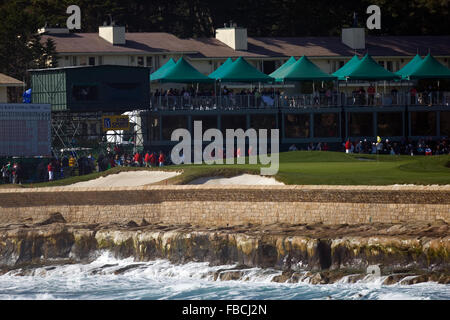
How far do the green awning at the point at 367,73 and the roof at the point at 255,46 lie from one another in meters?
13.9

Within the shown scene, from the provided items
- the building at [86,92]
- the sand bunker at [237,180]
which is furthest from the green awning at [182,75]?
the sand bunker at [237,180]

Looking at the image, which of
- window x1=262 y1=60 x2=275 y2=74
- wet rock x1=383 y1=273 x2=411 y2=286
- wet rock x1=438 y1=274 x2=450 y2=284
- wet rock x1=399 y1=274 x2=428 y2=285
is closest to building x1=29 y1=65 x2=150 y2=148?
window x1=262 y1=60 x2=275 y2=74

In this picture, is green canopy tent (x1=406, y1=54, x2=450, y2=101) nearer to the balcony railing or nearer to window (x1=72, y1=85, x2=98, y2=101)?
the balcony railing

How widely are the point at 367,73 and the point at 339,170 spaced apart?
18.3 meters

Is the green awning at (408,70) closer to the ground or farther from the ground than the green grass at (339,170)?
Answer: farther from the ground

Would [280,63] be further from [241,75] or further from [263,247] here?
[263,247]

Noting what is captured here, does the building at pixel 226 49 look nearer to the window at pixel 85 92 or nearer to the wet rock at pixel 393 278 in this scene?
the window at pixel 85 92

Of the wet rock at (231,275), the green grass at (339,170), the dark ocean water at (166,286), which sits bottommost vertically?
the dark ocean water at (166,286)

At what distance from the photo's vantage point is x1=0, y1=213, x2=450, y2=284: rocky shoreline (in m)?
34.6

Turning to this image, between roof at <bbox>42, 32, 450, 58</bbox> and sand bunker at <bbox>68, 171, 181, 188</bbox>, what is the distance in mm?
26338

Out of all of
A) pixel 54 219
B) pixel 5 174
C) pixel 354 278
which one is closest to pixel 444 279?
pixel 354 278

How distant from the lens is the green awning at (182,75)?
203 ft

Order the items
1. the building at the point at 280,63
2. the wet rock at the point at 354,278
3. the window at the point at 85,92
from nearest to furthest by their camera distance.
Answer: the wet rock at the point at 354,278, the window at the point at 85,92, the building at the point at 280,63
